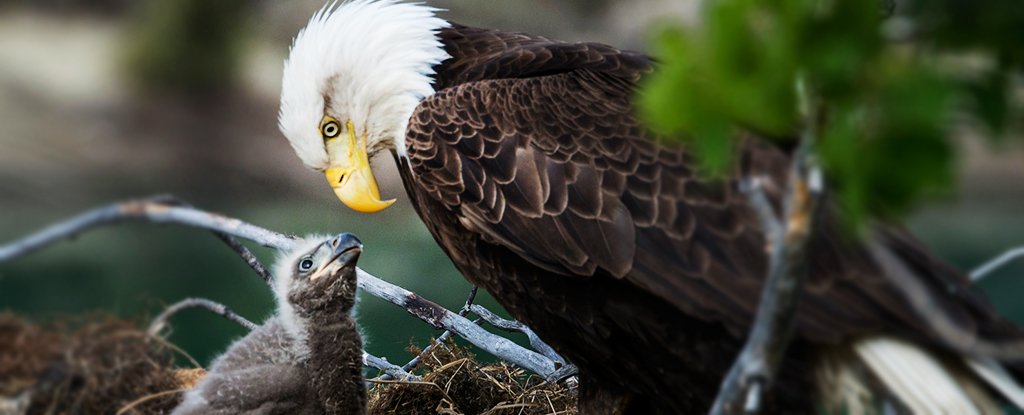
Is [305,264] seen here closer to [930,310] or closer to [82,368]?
[82,368]

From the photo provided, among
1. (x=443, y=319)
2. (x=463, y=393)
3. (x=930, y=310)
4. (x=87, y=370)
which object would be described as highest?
(x=930, y=310)

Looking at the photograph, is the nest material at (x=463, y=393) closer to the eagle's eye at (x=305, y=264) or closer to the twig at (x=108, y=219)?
the eagle's eye at (x=305, y=264)

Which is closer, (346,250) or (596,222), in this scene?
(596,222)

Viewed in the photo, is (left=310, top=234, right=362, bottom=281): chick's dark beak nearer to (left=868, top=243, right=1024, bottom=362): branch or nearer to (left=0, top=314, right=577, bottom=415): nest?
(left=0, top=314, right=577, bottom=415): nest

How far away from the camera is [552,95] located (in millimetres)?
1967

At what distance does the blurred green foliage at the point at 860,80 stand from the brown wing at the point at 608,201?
2.18 feet

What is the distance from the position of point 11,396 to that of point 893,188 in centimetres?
144

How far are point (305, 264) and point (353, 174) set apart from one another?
23cm

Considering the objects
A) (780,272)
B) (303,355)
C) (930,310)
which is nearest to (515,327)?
(303,355)

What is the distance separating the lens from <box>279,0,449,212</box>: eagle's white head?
2.20 meters

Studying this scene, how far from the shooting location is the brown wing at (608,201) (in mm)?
1649

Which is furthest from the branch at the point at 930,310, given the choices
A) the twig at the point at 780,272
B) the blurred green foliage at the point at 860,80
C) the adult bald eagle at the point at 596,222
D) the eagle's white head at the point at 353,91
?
the eagle's white head at the point at 353,91

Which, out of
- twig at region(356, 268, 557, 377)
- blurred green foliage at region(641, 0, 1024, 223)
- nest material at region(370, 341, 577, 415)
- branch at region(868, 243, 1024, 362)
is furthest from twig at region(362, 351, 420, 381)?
blurred green foliage at region(641, 0, 1024, 223)

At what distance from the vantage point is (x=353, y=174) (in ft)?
7.37
